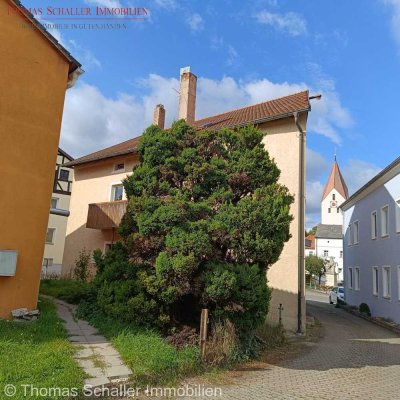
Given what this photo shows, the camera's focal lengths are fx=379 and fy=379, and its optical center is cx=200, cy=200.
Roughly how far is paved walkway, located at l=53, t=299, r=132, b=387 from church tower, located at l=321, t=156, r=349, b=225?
7117cm

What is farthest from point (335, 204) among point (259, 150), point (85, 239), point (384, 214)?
point (259, 150)

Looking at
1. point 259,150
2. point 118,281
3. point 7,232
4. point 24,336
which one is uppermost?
point 259,150

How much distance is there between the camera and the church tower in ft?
245

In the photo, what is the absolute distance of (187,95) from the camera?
19453 mm

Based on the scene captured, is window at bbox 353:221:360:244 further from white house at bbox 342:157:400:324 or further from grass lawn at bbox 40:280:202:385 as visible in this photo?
grass lawn at bbox 40:280:202:385

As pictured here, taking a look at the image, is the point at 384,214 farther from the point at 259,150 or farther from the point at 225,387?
the point at 225,387

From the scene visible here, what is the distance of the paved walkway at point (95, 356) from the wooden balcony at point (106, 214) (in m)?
7.19

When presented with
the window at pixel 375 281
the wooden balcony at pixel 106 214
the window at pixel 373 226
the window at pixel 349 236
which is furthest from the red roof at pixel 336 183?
the wooden balcony at pixel 106 214

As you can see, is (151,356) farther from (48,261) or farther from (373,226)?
(48,261)

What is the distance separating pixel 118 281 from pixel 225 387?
127 inches

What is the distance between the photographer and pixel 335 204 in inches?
2936

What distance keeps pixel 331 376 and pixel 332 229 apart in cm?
6366

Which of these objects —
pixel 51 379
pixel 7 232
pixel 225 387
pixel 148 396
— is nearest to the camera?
pixel 51 379

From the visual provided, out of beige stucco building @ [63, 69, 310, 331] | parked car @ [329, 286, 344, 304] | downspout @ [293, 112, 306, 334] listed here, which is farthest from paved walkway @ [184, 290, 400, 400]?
parked car @ [329, 286, 344, 304]
